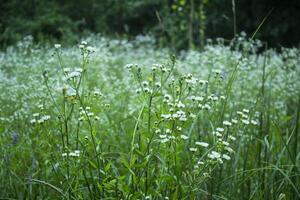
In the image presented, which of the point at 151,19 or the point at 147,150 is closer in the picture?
the point at 147,150

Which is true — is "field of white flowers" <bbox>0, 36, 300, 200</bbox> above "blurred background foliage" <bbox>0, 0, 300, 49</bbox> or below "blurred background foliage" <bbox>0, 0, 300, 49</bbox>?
below

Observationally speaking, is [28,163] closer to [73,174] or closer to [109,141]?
[109,141]

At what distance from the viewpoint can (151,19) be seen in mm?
14352

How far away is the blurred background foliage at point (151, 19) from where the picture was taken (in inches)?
474

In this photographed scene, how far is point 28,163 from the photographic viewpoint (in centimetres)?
321

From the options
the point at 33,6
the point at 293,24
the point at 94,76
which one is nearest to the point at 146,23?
the point at 33,6

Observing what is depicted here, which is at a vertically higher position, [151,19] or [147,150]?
[151,19]

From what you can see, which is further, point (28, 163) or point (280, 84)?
point (280, 84)

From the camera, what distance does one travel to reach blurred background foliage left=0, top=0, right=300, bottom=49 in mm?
12047

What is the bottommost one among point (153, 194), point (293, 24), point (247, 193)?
point (247, 193)

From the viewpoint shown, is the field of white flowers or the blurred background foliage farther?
the blurred background foliage

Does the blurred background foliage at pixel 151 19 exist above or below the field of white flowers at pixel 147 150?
above

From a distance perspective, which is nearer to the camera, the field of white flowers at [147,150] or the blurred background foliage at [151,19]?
the field of white flowers at [147,150]

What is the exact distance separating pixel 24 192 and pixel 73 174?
1.73ft
